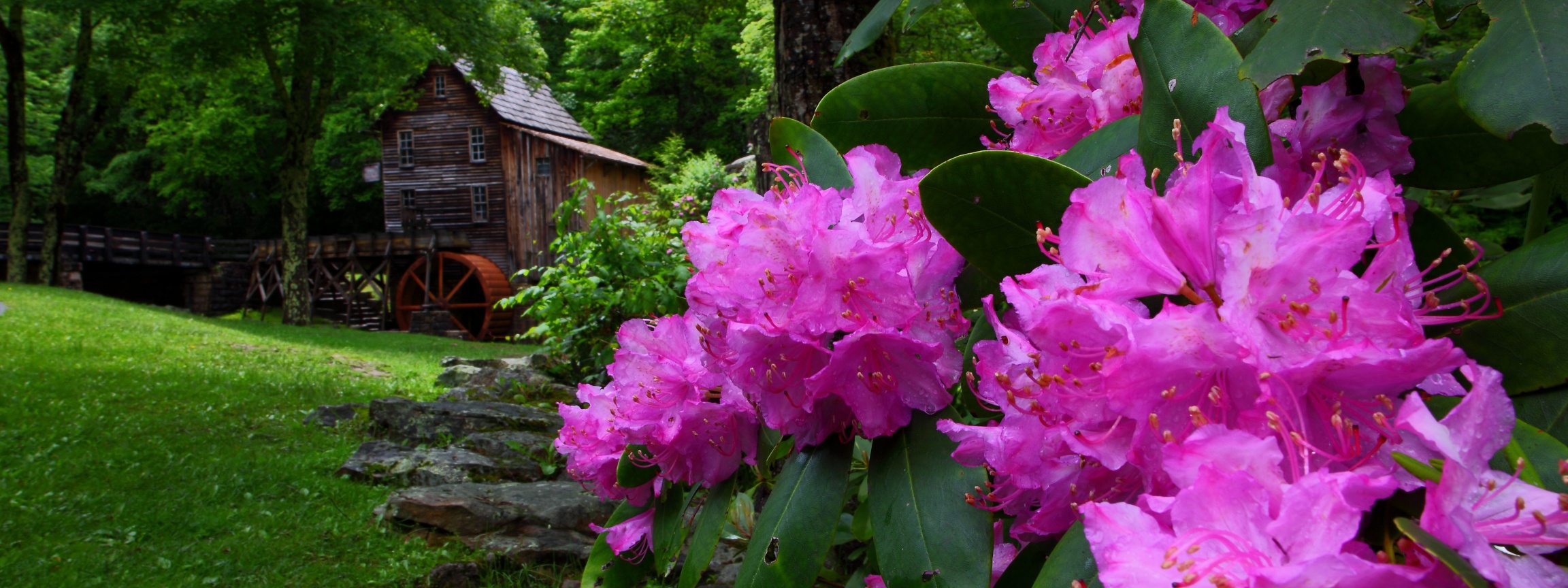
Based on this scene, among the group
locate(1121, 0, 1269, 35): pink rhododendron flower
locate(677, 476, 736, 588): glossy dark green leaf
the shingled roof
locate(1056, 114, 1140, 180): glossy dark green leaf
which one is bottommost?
locate(677, 476, 736, 588): glossy dark green leaf

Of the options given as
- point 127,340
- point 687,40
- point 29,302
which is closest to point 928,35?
point 687,40

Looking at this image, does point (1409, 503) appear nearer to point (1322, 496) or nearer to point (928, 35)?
Result: point (1322, 496)

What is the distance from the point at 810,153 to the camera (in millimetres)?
A: 899

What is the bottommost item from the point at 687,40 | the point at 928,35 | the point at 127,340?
the point at 127,340

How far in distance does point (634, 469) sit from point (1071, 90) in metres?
0.53

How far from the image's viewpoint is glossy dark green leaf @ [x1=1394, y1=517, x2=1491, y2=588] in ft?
1.20

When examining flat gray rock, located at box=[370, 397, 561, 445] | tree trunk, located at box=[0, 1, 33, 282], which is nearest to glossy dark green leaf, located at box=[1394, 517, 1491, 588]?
flat gray rock, located at box=[370, 397, 561, 445]

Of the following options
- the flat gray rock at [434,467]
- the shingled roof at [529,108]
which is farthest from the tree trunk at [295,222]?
the flat gray rock at [434,467]

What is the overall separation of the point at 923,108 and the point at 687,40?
35.8ft

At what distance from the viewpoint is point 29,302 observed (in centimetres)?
1402

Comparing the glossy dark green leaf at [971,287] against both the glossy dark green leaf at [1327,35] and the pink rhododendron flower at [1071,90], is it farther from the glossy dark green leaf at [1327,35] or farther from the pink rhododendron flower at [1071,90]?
the glossy dark green leaf at [1327,35]

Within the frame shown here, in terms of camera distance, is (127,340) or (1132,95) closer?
(1132,95)

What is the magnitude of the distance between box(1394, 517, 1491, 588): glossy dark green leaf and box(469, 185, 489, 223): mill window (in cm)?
2457

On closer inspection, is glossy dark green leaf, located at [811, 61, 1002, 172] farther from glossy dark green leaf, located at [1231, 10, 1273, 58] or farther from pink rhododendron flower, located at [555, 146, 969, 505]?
glossy dark green leaf, located at [1231, 10, 1273, 58]
